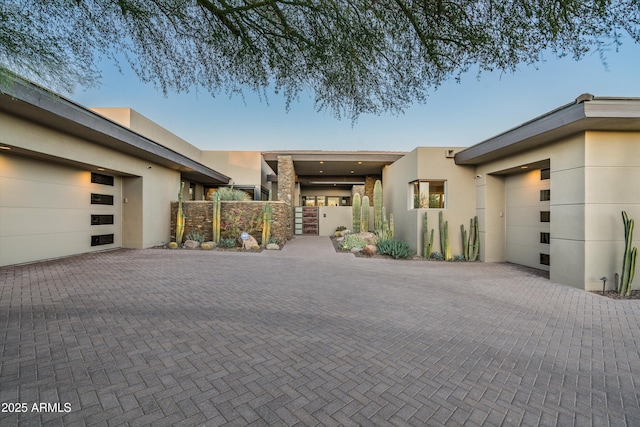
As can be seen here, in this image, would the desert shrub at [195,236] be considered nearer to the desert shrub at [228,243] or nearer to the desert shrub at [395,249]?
the desert shrub at [228,243]

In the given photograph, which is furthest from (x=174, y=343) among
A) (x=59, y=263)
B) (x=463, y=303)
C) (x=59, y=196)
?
(x=59, y=196)

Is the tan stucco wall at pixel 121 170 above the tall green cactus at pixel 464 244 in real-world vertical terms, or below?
above

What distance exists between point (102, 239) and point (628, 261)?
49.9ft

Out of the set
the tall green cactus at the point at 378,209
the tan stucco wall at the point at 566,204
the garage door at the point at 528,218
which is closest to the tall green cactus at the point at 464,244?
the garage door at the point at 528,218

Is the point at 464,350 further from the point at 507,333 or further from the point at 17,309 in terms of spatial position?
the point at 17,309

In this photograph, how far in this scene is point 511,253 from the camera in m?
9.21

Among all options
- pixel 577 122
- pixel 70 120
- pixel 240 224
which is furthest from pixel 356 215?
pixel 70 120

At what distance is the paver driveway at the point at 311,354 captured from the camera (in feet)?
7.02

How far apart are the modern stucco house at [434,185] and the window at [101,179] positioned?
10 centimetres

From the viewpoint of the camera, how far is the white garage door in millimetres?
6957

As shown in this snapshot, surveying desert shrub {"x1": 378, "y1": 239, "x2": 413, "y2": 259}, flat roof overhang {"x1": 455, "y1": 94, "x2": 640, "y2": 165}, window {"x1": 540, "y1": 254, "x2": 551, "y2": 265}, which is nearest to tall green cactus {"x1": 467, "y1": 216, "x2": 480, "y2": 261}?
window {"x1": 540, "y1": 254, "x2": 551, "y2": 265}

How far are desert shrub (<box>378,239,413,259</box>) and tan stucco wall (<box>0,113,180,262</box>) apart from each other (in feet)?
31.4

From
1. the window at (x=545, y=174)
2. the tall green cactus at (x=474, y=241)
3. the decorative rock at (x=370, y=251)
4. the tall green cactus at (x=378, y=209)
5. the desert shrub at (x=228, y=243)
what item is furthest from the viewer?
the tall green cactus at (x=378, y=209)

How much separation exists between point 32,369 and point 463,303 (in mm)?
5918
